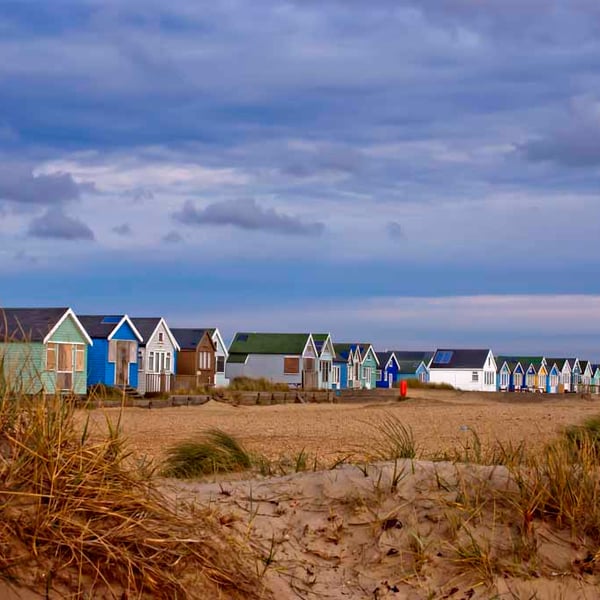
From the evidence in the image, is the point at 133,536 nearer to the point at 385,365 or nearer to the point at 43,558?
the point at 43,558

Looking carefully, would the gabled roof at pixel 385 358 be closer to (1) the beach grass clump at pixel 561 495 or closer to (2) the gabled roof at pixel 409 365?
(2) the gabled roof at pixel 409 365

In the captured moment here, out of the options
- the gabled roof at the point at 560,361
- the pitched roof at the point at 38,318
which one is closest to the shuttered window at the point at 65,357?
the pitched roof at the point at 38,318

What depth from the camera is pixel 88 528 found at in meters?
5.09

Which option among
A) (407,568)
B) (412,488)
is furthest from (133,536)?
(412,488)

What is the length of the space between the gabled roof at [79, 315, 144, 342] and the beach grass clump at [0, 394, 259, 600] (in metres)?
43.9

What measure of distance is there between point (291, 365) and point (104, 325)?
82.0 feet

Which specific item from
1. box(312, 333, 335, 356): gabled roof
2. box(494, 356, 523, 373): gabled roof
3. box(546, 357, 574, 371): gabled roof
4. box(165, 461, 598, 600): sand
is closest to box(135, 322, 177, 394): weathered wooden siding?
box(312, 333, 335, 356): gabled roof

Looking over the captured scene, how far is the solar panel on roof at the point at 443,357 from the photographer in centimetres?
10369

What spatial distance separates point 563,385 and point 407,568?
128 meters

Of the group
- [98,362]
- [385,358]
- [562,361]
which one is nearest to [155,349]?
[98,362]

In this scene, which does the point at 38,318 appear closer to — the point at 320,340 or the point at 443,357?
the point at 320,340

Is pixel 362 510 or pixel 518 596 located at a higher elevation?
pixel 362 510

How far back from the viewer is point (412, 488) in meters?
7.14

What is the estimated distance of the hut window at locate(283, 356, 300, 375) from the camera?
238 ft
